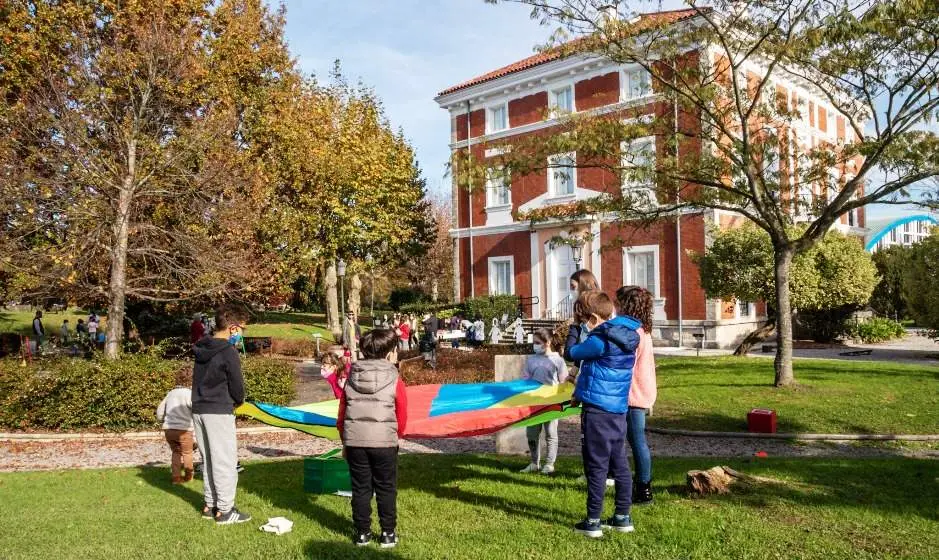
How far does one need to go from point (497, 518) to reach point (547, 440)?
73.1 inches

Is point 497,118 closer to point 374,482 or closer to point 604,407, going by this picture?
point 604,407

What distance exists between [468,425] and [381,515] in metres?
1.63

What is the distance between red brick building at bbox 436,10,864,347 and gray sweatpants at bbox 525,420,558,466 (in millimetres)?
18871

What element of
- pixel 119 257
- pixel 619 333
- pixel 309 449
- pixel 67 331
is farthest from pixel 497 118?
pixel 619 333

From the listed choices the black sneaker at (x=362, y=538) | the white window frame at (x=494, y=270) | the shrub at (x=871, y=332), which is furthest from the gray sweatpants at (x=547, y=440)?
the shrub at (x=871, y=332)

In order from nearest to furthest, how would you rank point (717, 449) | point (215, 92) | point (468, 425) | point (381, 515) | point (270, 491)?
point (381, 515) < point (468, 425) < point (270, 491) < point (717, 449) < point (215, 92)

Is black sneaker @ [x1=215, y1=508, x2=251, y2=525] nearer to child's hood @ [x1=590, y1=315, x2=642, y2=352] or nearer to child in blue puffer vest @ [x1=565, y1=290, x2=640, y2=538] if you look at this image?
child in blue puffer vest @ [x1=565, y1=290, x2=640, y2=538]

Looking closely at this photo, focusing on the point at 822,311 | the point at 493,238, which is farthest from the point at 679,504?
the point at 493,238

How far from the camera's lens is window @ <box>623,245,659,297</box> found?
2831cm

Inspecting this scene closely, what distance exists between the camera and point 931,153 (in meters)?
12.7

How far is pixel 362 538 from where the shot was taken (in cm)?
563

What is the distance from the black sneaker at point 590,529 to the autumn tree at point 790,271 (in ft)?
58.4

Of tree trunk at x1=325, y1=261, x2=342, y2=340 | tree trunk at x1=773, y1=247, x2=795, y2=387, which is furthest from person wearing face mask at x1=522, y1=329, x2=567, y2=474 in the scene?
tree trunk at x1=325, y1=261, x2=342, y2=340

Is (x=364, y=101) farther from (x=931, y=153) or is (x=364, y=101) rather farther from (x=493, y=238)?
(x=931, y=153)
